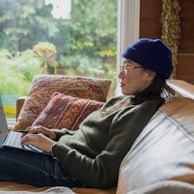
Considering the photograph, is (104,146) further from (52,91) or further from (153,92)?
(52,91)

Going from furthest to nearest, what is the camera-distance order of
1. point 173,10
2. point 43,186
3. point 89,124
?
point 173,10
point 89,124
point 43,186

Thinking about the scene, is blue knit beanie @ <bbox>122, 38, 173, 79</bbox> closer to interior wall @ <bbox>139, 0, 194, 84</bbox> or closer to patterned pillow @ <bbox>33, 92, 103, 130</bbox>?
patterned pillow @ <bbox>33, 92, 103, 130</bbox>

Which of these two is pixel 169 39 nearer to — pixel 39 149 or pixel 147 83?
pixel 147 83

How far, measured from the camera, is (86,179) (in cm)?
156

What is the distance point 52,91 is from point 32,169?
42.3 inches

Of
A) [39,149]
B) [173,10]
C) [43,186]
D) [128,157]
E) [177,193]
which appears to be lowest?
[43,186]

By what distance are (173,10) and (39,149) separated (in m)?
1.81

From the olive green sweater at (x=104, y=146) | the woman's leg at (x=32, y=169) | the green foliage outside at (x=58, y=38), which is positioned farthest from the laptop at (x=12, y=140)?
the green foliage outside at (x=58, y=38)

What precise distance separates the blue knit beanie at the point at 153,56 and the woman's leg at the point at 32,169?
575 millimetres

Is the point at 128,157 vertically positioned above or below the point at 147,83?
below

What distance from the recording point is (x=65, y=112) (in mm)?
2383

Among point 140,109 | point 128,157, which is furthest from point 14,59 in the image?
point 128,157

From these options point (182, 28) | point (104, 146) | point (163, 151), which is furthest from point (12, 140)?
point (182, 28)

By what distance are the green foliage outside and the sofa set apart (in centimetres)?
174
